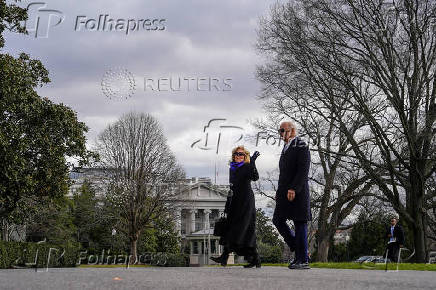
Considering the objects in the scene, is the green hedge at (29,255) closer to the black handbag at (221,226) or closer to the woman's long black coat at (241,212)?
the black handbag at (221,226)

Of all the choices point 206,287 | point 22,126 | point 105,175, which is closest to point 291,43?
point 22,126

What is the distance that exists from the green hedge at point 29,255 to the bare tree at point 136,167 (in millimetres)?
13336

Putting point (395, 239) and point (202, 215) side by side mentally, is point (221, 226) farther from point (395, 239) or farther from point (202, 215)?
point (202, 215)

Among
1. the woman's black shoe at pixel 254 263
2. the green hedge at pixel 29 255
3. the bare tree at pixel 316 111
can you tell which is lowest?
the woman's black shoe at pixel 254 263

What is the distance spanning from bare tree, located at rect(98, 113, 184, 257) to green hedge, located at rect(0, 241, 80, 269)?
525 inches

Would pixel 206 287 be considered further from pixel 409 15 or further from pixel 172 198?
pixel 172 198

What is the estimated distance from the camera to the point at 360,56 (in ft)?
65.8

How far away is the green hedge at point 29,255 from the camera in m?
21.7

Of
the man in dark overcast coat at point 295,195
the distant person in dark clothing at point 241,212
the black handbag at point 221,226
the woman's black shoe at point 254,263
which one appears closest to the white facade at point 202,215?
the black handbag at point 221,226

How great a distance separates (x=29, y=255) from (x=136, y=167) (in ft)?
57.8

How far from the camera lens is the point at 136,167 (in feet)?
135

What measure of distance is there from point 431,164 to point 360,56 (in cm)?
527

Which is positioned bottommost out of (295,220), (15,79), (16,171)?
(295,220)

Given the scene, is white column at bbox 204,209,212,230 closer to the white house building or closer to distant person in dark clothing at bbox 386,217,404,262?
the white house building
